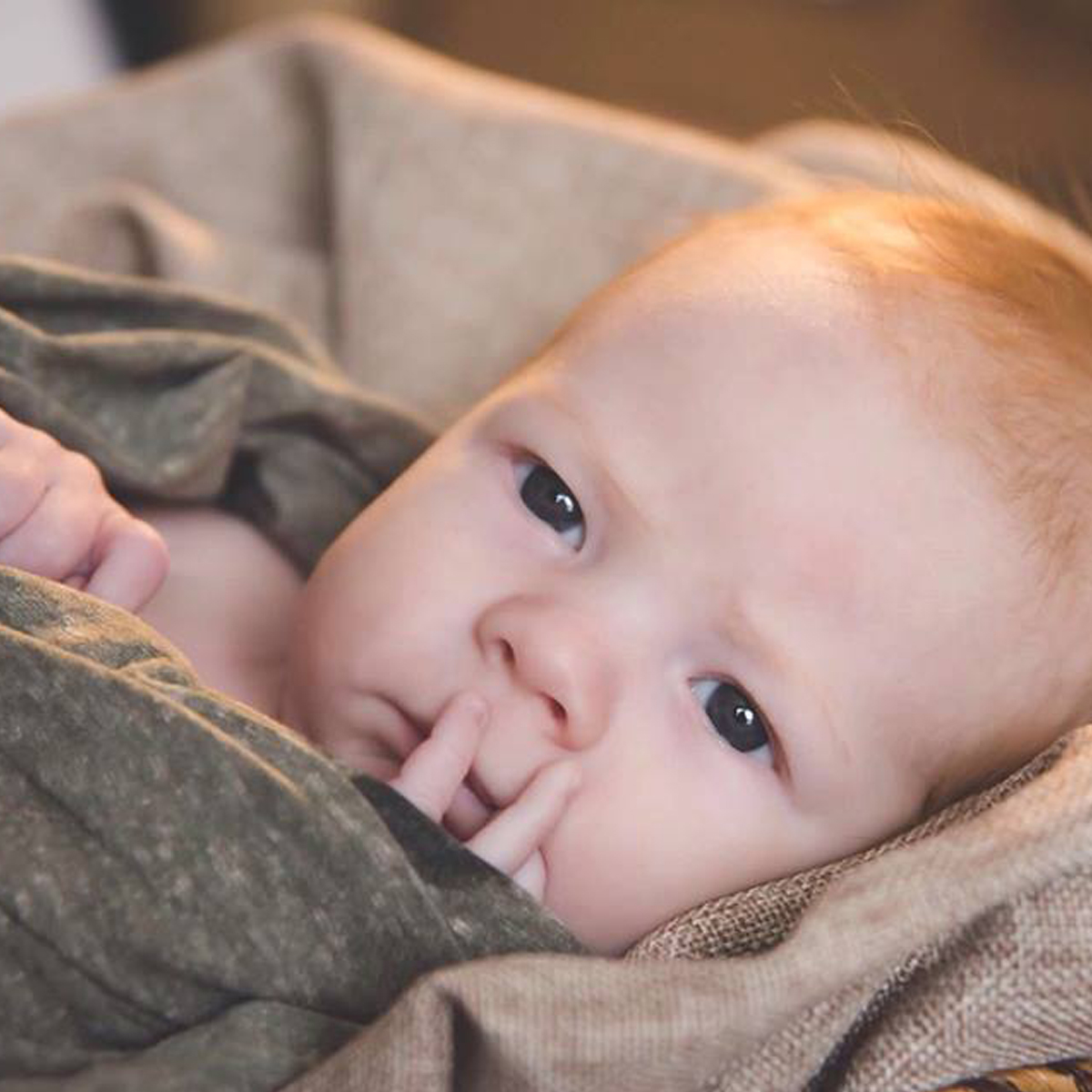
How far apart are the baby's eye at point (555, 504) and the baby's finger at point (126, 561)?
0.20 m

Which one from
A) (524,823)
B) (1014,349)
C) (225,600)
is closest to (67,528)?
(225,600)

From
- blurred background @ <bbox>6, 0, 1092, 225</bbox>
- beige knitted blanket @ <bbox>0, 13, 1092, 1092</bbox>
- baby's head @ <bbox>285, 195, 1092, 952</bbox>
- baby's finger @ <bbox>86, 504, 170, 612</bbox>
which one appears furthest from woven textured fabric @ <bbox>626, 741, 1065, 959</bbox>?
blurred background @ <bbox>6, 0, 1092, 225</bbox>

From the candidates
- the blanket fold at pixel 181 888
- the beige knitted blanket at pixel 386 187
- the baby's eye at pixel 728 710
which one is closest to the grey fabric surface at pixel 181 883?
the blanket fold at pixel 181 888

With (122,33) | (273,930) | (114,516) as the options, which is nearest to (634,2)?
(122,33)

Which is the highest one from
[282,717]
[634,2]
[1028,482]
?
[1028,482]

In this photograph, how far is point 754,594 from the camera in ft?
2.65

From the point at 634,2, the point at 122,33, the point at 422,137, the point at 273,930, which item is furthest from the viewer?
the point at 634,2

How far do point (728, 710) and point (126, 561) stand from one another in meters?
0.32

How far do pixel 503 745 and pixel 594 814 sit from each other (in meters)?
0.06

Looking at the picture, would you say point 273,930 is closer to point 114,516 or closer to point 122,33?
point 114,516

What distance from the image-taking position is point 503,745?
2.59 ft

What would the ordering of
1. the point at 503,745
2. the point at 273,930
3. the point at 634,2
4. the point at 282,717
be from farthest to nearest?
the point at 634,2 → the point at 282,717 → the point at 503,745 → the point at 273,930

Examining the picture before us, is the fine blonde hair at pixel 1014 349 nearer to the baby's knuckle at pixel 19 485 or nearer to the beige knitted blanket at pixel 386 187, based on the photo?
the beige knitted blanket at pixel 386 187

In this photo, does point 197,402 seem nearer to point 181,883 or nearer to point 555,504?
point 555,504
